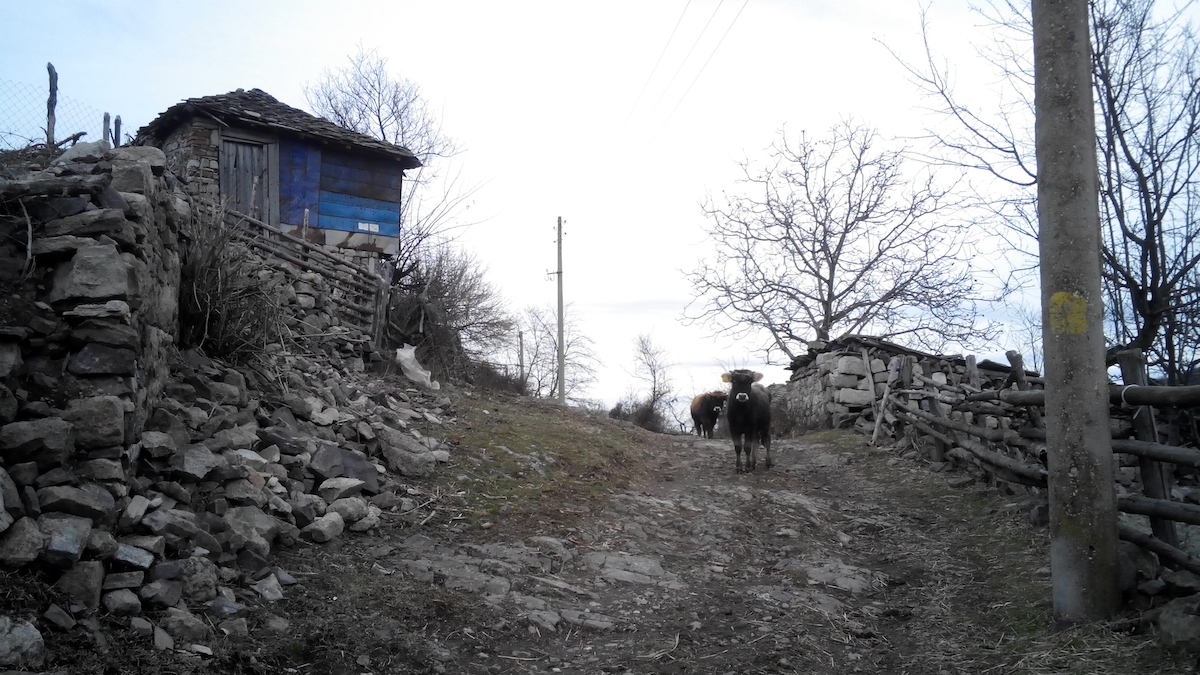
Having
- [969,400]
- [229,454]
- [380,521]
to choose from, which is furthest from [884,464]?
[229,454]

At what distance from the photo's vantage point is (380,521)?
5684 millimetres

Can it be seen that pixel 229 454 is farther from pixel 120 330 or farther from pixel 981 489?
pixel 981 489

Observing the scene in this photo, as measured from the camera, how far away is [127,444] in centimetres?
409

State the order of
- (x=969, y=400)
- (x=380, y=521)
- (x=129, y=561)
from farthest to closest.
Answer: (x=969, y=400) < (x=380, y=521) < (x=129, y=561)

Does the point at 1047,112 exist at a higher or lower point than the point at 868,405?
higher

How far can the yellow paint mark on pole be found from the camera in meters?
4.19

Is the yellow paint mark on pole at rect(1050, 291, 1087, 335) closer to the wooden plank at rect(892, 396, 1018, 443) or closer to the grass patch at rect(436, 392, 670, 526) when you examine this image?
the wooden plank at rect(892, 396, 1018, 443)

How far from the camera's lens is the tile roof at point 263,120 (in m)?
15.3

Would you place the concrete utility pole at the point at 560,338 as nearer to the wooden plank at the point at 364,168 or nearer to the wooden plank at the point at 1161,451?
the wooden plank at the point at 364,168

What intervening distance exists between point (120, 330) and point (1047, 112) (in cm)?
559

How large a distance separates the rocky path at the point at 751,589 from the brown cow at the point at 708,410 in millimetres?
10209

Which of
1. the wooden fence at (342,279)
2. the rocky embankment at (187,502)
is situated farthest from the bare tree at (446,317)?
the rocky embankment at (187,502)

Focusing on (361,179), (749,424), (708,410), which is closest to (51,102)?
(361,179)

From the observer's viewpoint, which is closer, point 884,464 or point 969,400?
point 969,400
